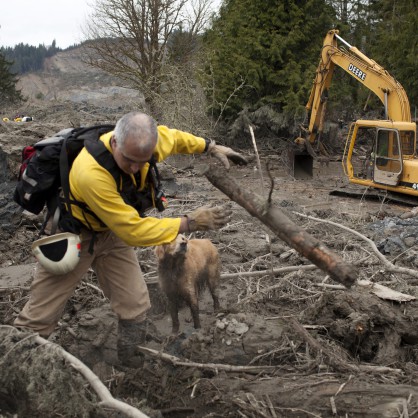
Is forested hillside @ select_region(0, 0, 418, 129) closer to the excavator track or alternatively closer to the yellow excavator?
the yellow excavator

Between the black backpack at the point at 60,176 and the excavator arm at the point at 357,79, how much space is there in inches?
395

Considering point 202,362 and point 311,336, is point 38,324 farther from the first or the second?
point 311,336

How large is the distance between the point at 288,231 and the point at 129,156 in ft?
4.15

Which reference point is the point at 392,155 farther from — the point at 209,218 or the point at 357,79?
the point at 209,218

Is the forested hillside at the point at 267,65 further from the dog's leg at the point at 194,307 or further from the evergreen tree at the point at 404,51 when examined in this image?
the dog's leg at the point at 194,307

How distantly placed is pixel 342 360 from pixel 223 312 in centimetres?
143

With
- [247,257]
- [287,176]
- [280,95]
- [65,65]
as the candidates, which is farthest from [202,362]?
[65,65]

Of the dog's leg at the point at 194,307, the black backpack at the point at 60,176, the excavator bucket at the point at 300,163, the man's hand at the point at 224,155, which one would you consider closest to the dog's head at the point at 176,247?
the dog's leg at the point at 194,307

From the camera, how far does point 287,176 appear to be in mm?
16469

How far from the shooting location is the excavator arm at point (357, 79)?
A: 12359 mm

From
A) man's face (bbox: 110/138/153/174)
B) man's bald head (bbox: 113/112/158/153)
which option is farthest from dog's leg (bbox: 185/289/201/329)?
man's bald head (bbox: 113/112/158/153)

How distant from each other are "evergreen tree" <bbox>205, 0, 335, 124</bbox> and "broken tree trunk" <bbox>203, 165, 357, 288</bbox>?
14481mm

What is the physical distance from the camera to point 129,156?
3.43 metres

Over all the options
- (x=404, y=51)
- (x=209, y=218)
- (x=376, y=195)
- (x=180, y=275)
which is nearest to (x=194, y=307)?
(x=180, y=275)
